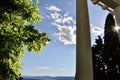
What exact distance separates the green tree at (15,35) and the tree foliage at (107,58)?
2457 cm

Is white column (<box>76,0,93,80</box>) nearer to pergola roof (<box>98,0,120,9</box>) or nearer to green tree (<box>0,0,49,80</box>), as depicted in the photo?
green tree (<box>0,0,49,80</box>)

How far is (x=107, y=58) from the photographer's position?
118 feet

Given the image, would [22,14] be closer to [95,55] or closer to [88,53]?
[88,53]

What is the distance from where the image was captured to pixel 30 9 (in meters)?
11.1

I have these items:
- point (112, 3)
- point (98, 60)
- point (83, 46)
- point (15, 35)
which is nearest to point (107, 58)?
point (98, 60)

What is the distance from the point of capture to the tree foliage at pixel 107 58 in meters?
34.2

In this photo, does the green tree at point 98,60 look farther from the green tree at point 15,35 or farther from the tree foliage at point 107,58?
the green tree at point 15,35

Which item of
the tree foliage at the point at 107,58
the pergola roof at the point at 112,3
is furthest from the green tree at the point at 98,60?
the pergola roof at the point at 112,3

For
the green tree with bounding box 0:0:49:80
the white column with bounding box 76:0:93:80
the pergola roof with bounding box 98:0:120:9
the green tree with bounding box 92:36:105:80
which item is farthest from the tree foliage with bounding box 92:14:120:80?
the white column with bounding box 76:0:93:80

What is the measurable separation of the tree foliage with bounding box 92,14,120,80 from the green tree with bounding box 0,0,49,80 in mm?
24572

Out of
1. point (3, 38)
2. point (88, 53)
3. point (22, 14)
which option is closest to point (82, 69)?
point (88, 53)

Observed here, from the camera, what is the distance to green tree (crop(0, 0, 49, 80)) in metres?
9.34

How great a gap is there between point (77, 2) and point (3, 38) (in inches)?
159

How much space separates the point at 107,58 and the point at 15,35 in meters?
28.1
